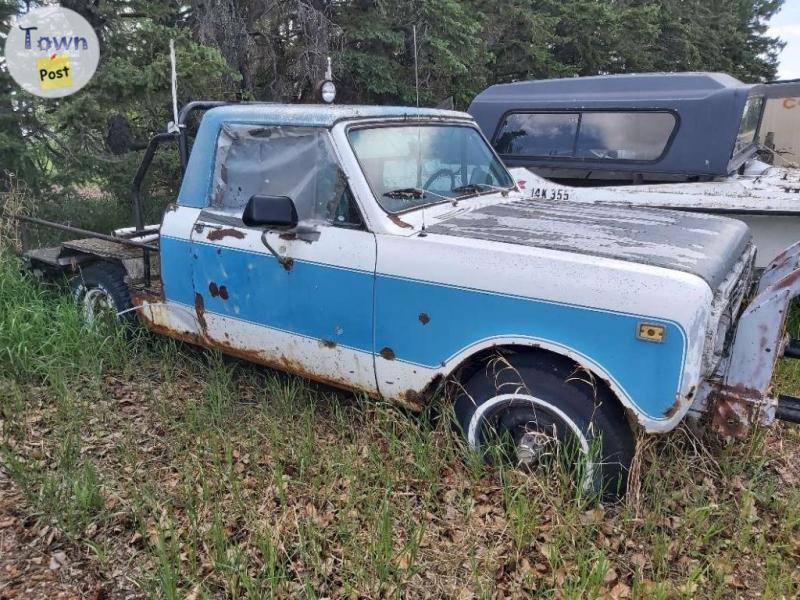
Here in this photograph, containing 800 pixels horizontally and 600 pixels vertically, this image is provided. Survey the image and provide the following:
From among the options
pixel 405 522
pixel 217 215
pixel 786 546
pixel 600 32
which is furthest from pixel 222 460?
pixel 600 32

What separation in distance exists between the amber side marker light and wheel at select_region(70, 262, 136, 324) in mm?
3506

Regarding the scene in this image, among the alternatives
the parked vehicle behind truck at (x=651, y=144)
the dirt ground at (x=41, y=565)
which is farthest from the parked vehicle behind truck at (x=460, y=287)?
the parked vehicle behind truck at (x=651, y=144)

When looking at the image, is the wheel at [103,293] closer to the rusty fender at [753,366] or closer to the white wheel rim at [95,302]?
the white wheel rim at [95,302]

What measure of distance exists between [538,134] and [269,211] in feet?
16.0

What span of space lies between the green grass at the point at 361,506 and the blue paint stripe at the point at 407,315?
42 centimetres

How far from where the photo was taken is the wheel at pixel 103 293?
4.79m

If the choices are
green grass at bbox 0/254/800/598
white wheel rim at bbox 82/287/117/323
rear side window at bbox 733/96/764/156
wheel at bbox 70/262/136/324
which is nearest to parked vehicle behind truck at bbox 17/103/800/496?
green grass at bbox 0/254/800/598

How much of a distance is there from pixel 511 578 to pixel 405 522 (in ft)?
1.78

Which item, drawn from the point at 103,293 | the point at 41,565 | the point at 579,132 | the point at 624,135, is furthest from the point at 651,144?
the point at 41,565

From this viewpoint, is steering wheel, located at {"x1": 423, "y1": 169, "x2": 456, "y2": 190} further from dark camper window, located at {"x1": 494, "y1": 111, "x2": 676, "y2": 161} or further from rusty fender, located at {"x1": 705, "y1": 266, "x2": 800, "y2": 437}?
dark camper window, located at {"x1": 494, "y1": 111, "x2": 676, "y2": 161}

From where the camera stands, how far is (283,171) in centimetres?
368

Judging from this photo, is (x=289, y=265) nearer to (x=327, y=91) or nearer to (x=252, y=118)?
(x=252, y=118)

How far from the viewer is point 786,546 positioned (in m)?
2.77

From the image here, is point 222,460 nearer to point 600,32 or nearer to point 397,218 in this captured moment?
point 397,218
